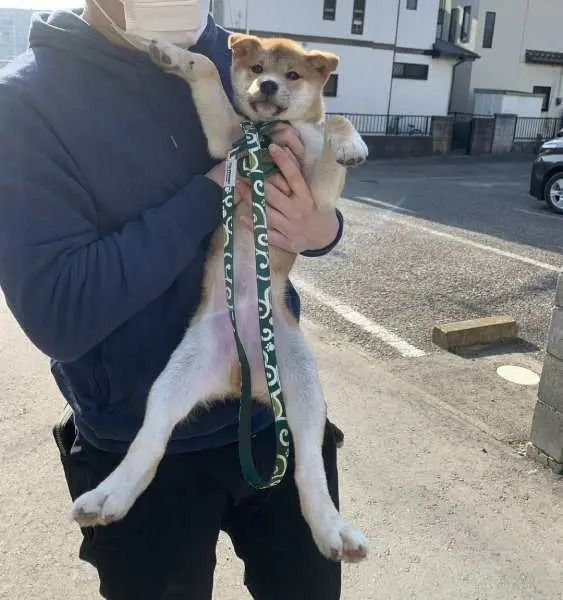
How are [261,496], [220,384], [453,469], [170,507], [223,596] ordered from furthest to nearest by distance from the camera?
[453,469] < [223,596] < [220,384] < [261,496] < [170,507]

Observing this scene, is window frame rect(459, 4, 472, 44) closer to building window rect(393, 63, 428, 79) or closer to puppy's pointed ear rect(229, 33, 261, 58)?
building window rect(393, 63, 428, 79)

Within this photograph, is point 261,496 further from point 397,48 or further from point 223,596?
point 397,48

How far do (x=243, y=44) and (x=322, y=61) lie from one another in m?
0.37

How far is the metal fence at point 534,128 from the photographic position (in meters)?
25.3

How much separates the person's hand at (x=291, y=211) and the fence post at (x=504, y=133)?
23272 millimetres

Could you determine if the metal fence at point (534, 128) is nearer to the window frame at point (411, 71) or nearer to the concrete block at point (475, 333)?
the window frame at point (411, 71)

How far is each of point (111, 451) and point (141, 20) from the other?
113 cm

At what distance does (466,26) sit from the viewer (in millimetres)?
29125

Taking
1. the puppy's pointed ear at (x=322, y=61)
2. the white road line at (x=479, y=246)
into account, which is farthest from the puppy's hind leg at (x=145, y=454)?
the white road line at (x=479, y=246)

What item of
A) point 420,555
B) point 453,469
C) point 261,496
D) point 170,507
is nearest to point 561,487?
point 453,469

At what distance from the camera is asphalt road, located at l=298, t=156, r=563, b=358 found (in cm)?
617

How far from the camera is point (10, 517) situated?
308 cm

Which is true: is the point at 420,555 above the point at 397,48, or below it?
below

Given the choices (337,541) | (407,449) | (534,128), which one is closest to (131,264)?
(337,541)
